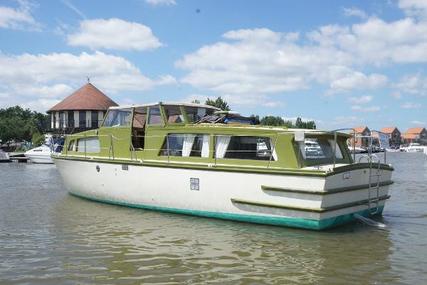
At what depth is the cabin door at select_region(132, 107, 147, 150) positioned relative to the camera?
580 inches

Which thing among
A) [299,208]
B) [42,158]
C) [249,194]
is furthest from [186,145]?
[42,158]

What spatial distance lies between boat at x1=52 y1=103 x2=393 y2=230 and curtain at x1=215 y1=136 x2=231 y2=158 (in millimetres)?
25

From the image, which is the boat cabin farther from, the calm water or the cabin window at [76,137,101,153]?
the calm water

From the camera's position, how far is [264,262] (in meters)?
8.66

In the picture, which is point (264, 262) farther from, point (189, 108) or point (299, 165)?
point (189, 108)

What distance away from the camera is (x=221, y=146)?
12367mm

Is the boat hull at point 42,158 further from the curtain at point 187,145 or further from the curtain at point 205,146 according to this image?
the curtain at point 205,146

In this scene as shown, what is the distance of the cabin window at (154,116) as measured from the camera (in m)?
14.1

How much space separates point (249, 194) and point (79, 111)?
54.9m

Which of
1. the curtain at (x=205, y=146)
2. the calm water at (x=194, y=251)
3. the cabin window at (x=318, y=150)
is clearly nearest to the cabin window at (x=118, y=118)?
the calm water at (x=194, y=251)

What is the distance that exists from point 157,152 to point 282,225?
4201 millimetres

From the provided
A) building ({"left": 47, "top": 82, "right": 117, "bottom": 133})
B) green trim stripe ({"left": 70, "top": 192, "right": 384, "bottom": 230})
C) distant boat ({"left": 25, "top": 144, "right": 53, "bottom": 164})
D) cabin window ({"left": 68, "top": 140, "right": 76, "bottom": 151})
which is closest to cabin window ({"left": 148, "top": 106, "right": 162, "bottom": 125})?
green trim stripe ({"left": 70, "top": 192, "right": 384, "bottom": 230})

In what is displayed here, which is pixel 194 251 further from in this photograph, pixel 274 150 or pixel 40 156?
pixel 40 156

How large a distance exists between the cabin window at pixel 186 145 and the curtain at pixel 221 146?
326mm
